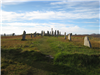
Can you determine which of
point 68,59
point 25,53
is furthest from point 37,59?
point 68,59

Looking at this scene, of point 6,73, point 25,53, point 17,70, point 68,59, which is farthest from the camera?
point 25,53

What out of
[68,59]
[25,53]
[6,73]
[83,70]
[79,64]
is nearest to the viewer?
Result: [6,73]

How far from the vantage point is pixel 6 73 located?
4977mm

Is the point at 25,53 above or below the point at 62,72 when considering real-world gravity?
above

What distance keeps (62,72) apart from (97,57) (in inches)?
160

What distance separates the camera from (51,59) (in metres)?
7.25

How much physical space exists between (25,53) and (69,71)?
4.99 metres

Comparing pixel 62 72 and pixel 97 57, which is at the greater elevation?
pixel 97 57

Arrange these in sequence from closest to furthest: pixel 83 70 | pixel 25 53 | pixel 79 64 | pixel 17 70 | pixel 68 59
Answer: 1. pixel 17 70
2. pixel 83 70
3. pixel 79 64
4. pixel 68 59
5. pixel 25 53

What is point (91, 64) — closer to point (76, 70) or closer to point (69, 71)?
point (76, 70)

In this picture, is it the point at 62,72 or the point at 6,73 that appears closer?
the point at 6,73

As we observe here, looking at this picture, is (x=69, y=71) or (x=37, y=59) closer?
(x=69, y=71)

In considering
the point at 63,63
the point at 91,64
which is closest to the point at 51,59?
the point at 63,63

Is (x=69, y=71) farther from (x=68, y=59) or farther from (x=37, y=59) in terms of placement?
(x=37, y=59)
